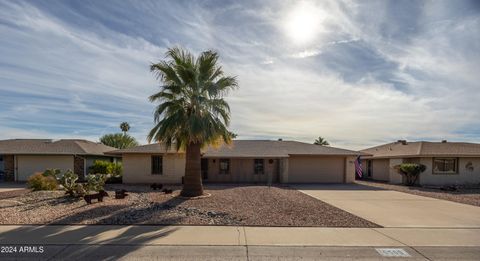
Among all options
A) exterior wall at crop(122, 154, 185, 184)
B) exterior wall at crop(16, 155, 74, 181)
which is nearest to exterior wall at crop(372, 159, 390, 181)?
exterior wall at crop(122, 154, 185, 184)

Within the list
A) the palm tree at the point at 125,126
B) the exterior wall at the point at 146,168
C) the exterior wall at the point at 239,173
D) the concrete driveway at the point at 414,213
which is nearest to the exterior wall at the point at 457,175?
the exterior wall at the point at 239,173

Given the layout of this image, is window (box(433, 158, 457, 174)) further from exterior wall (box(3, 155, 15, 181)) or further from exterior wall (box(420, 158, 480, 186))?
exterior wall (box(3, 155, 15, 181))

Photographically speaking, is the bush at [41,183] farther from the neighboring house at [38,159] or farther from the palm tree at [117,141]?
the palm tree at [117,141]

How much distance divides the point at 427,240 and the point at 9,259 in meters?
8.93

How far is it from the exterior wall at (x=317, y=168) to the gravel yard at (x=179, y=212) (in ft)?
39.8

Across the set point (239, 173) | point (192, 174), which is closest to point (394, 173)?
point (239, 173)

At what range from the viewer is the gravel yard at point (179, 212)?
9469 mm

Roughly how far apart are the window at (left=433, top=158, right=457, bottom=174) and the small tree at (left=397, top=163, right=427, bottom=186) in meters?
1.77

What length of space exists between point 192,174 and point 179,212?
14.4 ft

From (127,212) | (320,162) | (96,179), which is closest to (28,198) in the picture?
(96,179)

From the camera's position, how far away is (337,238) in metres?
7.84

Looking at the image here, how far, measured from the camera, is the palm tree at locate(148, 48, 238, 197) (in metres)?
14.6

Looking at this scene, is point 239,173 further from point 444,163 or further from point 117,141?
point 117,141

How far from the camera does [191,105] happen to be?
15.0 metres
